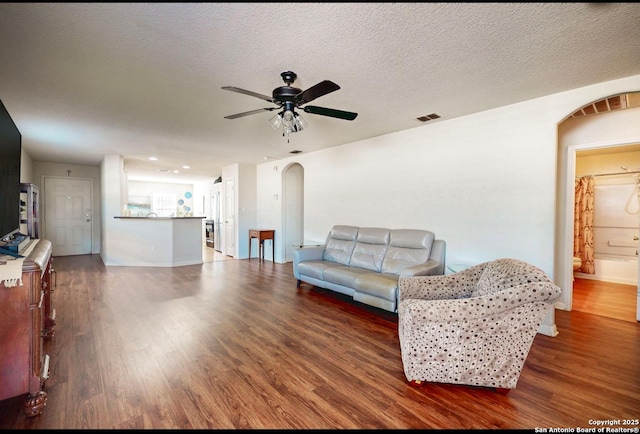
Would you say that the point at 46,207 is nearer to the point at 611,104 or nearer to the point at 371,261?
the point at 371,261

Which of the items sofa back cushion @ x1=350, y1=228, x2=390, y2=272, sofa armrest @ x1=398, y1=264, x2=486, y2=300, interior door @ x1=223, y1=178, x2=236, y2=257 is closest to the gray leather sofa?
sofa back cushion @ x1=350, y1=228, x2=390, y2=272

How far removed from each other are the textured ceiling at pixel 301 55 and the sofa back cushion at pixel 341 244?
1.76 meters

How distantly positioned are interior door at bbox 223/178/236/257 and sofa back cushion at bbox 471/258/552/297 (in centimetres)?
607

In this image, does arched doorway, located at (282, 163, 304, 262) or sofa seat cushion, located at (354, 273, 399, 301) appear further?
arched doorway, located at (282, 163, 304, 262)

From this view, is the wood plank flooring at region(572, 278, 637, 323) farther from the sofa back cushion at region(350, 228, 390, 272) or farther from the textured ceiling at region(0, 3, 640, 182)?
Answer: the textured ceiling at region(0, 3, 640, 182)

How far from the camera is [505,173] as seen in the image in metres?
3.10

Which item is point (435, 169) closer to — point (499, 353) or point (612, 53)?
point (612, 53)

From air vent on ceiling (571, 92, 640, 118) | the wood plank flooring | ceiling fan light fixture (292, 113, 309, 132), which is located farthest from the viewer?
the wood plank flooring

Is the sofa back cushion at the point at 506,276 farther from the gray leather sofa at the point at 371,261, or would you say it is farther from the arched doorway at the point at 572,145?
the arched doorway at the point at 572,145

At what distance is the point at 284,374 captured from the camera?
6.66 ft

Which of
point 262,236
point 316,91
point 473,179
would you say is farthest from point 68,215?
point 473,179

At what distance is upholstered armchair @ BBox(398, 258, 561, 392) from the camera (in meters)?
1.72

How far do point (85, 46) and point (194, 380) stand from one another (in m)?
2.49

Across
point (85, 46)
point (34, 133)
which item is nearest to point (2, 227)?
point (85, 46)
